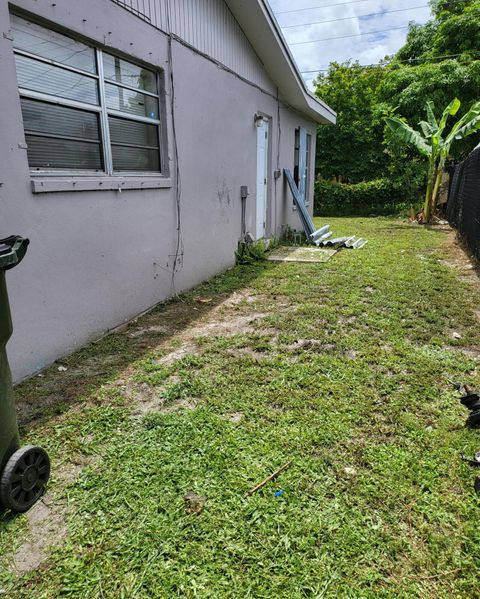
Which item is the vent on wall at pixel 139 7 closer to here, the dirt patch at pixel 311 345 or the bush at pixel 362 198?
the dirt patch at pixel 311 345

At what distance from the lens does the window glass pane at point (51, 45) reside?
3.17 metres

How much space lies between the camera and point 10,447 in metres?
1.96

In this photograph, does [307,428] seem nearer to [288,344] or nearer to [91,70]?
[288,344]

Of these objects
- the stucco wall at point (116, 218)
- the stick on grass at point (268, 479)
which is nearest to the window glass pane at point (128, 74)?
the stucco wall at point (116, 218)

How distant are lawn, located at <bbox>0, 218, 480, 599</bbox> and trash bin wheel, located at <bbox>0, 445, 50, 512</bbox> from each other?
82 mm

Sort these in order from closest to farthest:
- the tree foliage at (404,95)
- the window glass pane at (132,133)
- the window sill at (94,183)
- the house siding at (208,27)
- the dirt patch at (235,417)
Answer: the dirt patch at (235,417), the window sill at (94,183), the window glass pane at (132,133), the house siding at (208,27), the tree foliage at (404,95)

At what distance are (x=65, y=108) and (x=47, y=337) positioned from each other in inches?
81.8

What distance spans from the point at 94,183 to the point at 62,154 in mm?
361

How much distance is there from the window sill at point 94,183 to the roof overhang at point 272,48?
3638 millimetres

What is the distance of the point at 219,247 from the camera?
275 inches

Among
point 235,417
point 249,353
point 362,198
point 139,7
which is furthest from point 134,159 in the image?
point 362,198

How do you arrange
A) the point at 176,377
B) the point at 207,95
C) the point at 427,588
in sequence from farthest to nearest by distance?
the point at 207,95 < the point at 176,377 < the point at 427,588

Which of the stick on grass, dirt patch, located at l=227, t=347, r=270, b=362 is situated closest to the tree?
dirt patch, located at l=227, t=347, r=270, b=362

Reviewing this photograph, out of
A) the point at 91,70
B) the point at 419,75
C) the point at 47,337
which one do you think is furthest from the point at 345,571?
the point at 419,75
